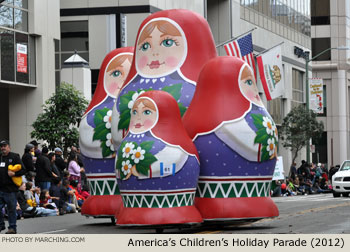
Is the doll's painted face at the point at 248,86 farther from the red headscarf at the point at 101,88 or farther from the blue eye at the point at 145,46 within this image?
the red headscarf at the point at 101,88

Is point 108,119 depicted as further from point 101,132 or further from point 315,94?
point 315,94

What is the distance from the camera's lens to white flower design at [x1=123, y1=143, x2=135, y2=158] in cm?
1650

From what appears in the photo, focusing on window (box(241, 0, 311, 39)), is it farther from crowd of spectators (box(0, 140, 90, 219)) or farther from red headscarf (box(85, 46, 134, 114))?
red headscarf (box(85, 46, 134, 114))

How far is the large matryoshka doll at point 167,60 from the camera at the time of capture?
18062mm

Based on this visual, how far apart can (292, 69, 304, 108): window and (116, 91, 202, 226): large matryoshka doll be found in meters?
52.2

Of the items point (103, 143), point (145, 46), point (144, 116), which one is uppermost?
point (145, 46)

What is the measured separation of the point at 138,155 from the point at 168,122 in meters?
0.86

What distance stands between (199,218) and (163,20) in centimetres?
419

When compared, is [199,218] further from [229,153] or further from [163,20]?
[163,20]

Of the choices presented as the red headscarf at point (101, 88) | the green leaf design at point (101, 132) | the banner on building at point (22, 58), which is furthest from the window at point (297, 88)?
the green leaf design at point (101, 132)

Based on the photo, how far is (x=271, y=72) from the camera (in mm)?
31797

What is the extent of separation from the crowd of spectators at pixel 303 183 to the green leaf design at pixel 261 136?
20017mm

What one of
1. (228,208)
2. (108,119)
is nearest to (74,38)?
(108,119)

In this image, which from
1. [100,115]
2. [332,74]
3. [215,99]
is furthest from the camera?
[332,74]
